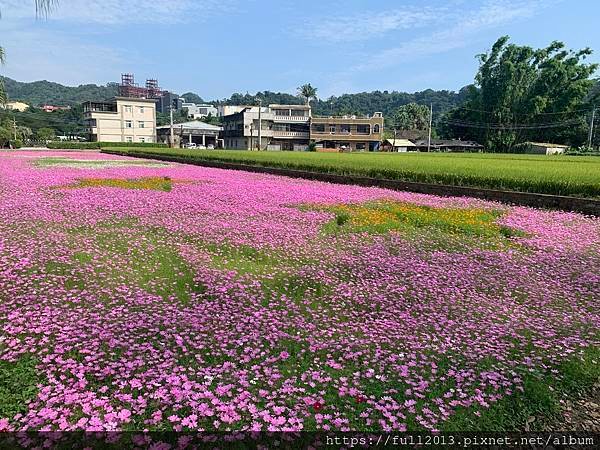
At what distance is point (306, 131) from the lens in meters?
89.3

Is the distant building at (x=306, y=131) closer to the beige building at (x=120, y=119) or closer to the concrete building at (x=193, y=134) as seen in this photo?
the concrete building at (x=193, y=134)

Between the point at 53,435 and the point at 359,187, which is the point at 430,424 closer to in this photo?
the point at 53,435

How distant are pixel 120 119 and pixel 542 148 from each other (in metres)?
76.7

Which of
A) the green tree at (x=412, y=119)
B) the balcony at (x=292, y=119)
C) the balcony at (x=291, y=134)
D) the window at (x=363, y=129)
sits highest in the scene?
the green tree at (x=412, y=119)

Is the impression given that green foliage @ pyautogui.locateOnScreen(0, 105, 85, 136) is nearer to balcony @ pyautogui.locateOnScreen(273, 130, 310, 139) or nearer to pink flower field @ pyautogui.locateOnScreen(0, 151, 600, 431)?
balcony @ pyautogui.locateOnScreen(273, 130, 310, 139)

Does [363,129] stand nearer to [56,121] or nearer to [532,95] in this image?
[532,95]

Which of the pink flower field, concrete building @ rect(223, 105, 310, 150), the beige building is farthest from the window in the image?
the pink flower field

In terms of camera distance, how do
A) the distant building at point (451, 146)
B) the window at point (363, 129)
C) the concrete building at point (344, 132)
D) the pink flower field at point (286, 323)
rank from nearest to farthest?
the pink flower field at point (286, 323), the distant building at point (451, 146), the concrete building at point (344, 132), the window at point (363, 129)

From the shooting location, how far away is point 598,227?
38.7 feet

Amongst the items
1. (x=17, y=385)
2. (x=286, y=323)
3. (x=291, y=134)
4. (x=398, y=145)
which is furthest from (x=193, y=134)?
(x=17, y=385)

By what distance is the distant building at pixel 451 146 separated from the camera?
279ft

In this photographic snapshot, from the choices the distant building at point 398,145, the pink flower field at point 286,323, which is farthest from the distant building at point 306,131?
the pink flower field at point 286,323

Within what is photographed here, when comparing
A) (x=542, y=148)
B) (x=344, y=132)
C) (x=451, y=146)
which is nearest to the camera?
(x=542, y=148)

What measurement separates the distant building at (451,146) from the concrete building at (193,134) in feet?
150
